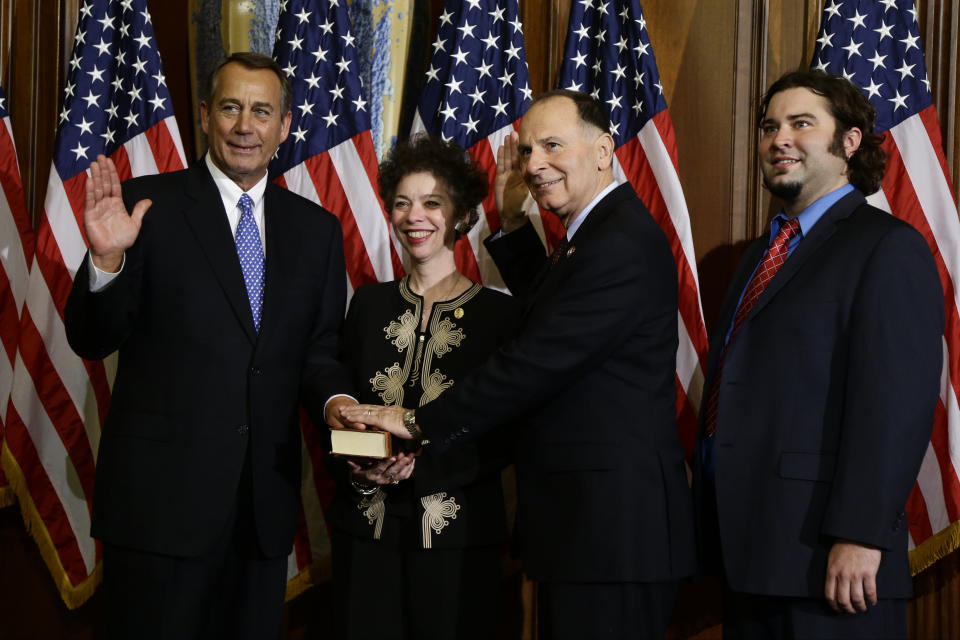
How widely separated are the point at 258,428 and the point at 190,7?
2229 mm

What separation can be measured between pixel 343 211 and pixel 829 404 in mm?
1902

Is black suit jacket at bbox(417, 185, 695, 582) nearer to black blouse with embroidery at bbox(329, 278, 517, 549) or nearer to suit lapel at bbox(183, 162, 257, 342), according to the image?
black blouse with embroidery at bbox(329, 278, 517, 549)

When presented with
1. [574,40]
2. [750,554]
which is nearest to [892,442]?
[750,554]

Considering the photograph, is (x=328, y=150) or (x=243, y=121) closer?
(x=243, y=121)

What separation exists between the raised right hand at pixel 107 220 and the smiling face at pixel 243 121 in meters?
0.34

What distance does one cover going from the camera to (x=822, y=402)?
2025mm

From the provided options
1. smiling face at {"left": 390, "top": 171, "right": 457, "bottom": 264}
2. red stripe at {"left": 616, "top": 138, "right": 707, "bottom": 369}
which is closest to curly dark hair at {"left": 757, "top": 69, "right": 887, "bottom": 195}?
red stripe at {"left": 616, "top": 138, "right": 707, "bottom": 369}

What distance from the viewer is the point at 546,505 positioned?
2141mm

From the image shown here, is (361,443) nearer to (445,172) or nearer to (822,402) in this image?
(445,172)

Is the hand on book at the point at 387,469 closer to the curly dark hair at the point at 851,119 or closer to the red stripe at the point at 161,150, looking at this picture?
the curly dark hair at the point at 851,119

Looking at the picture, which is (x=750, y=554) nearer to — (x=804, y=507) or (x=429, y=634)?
(x=804, y=507)

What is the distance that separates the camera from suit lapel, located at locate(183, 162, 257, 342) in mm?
2400

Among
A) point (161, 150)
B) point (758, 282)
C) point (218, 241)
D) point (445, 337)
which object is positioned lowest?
point (445, 337)

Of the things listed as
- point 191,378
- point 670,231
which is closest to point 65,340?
point 191,378
